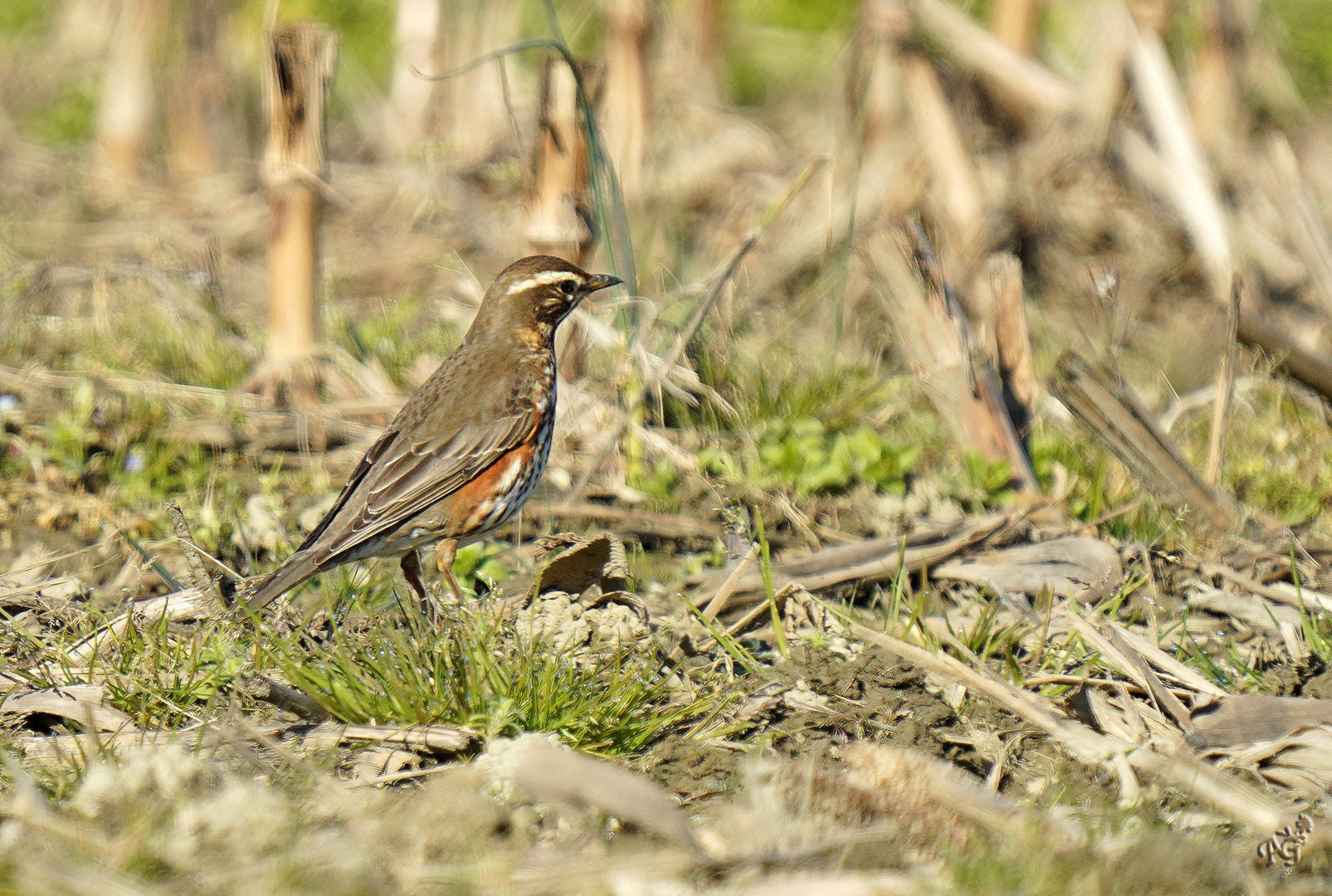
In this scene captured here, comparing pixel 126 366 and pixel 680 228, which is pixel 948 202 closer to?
pixel 680 228

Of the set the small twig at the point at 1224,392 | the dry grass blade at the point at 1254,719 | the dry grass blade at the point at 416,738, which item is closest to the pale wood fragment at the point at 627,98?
the small twig at the point at 1224,392

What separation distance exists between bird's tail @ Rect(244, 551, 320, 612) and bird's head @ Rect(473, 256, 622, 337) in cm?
168

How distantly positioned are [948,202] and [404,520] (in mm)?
5183

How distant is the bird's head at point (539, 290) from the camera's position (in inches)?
235

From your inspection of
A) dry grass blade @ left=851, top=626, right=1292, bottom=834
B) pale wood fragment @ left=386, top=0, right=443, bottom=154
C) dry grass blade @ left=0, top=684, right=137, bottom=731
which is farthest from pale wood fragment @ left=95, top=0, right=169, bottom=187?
dry grass blade @ left=851, top=626, right=1292, bottom=834

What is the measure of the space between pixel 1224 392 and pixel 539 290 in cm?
297

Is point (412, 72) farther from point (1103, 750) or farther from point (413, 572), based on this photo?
point (1103, 750)

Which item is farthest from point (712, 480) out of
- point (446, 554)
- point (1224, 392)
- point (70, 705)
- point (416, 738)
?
point (70, 705)

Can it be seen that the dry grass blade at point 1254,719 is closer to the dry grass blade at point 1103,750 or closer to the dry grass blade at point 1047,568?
the dry grass blade at point 1103,750

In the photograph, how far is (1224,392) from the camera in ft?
18.3

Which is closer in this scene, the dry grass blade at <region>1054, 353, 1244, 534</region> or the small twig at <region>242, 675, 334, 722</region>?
the small twig at <region>242, 675, 334, 722</region>

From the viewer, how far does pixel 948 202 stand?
9023 mm

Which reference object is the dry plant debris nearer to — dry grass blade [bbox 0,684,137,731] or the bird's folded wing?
dry grass blade [bbox 0,684,137,731]

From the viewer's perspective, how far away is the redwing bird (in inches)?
204
